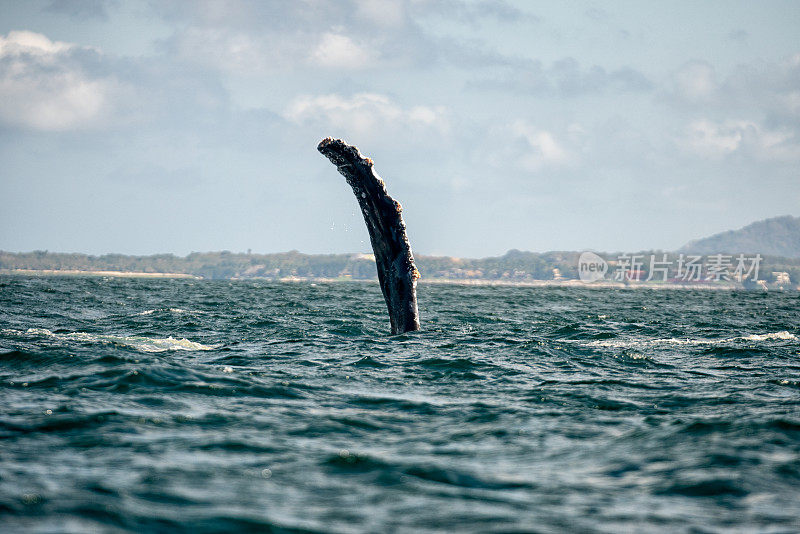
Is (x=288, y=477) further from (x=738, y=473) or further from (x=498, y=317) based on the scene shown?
(x=498, y=317)

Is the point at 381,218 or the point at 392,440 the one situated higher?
the point at 381,218

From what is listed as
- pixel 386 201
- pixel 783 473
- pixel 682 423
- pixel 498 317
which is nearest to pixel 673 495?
pixel 783 473

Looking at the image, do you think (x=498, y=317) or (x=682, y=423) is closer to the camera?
(x=682, y=423)

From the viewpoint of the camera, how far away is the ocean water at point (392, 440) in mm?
5738

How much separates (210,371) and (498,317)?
20.8 m

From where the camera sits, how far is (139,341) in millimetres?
18516

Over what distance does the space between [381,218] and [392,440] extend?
1164cm

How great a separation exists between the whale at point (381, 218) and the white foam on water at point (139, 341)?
536 cm

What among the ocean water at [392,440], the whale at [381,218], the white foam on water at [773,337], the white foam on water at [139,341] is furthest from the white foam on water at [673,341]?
the white foam on water at [139,341]

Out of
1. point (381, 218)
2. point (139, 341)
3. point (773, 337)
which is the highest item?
point (381, 218)

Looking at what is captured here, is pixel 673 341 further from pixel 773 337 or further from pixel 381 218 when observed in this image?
pixel 381 218

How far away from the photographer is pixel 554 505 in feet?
19.9

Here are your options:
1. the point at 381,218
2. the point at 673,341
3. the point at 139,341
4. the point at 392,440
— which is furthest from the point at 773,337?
the point at 139,341

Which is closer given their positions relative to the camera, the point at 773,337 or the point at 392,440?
the point at 392,440
